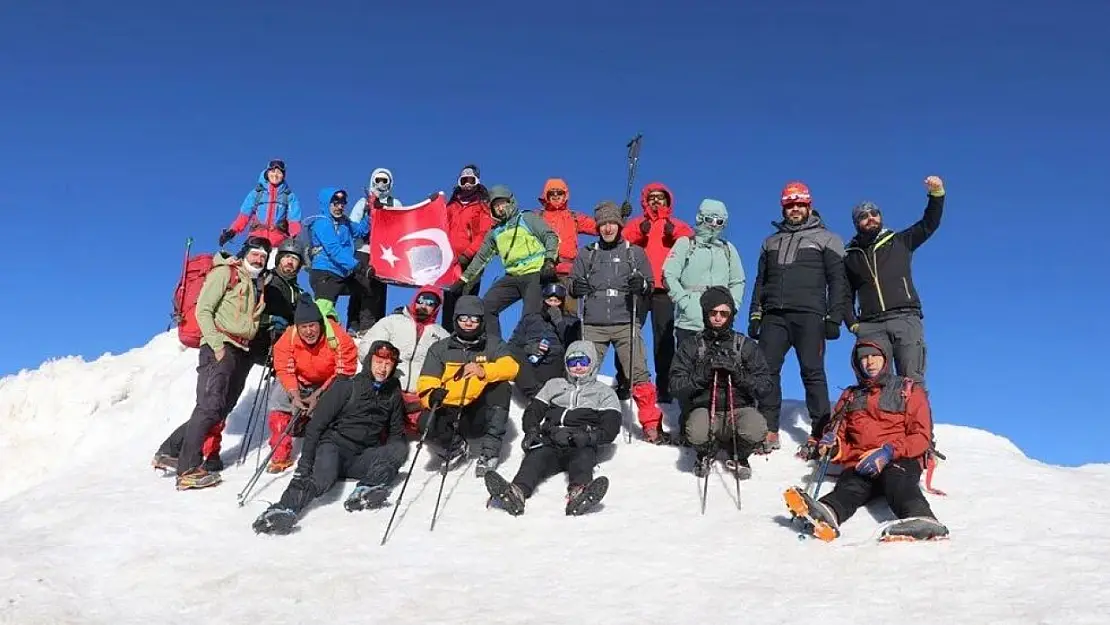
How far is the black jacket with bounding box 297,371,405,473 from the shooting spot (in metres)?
7.64

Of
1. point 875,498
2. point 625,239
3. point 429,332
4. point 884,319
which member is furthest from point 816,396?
point 429,332

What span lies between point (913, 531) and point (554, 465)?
11.2 feet

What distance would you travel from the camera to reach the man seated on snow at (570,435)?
280 inches

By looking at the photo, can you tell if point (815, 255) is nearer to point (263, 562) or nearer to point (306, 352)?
point (306, 352)

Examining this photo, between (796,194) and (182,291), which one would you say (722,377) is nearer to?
(796,194)

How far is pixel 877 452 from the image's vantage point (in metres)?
6.55

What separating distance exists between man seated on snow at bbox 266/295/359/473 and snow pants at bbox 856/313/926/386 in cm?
588

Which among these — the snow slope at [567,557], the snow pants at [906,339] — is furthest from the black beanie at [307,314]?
the snow pants at [906,339]

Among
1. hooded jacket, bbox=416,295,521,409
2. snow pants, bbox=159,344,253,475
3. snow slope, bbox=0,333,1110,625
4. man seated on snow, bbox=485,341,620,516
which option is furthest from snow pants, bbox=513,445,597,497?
snow pants, bbox=159,344,253,475

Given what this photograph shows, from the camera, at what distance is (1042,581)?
17.4ft

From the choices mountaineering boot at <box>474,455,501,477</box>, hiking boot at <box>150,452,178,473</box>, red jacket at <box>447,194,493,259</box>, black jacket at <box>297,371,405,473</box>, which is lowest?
mountaineering boot at <box>474,455,501,477</box>

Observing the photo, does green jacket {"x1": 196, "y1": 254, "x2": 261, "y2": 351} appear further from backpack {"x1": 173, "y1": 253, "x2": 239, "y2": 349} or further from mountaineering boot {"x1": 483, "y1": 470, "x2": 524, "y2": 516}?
mountaineering boot {"x1": 483, "y1": 470, "x2": 524, "y2": 516}

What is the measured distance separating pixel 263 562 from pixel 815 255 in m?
6.46

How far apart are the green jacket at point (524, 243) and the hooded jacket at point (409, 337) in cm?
127
